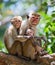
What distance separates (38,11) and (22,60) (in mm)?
4045

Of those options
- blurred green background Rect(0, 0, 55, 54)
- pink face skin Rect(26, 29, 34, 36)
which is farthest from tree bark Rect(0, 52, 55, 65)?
pink face skin Rect(26, 29, 34, 36)

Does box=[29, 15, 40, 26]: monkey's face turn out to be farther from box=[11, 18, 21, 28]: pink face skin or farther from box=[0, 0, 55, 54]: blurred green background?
box=[0, 0, 55, 54]: blurred green background

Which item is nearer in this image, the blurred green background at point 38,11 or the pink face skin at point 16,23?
the pink face skin at point 16,23

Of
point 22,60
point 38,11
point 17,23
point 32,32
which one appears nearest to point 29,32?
point 32,32

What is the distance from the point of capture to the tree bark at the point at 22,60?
774 cm

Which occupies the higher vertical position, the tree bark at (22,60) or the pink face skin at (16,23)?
the pink face skin at (16,23)

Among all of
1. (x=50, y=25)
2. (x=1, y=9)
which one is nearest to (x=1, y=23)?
(x=1, y=9)

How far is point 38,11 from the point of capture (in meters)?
11.6

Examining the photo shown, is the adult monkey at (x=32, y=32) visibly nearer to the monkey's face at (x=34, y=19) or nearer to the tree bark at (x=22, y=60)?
the monkey's face at (x=34, y=19)

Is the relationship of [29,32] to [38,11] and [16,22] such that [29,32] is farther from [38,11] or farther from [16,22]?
[38,11]

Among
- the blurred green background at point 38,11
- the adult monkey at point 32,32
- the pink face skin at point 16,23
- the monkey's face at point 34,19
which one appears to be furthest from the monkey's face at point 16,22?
the blurred green background at point 38,11

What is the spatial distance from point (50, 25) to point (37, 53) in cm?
105

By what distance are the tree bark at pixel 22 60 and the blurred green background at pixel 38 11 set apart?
498 mm

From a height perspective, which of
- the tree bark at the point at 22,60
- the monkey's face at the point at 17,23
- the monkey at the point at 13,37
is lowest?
the tree bark at the point at 22,60
